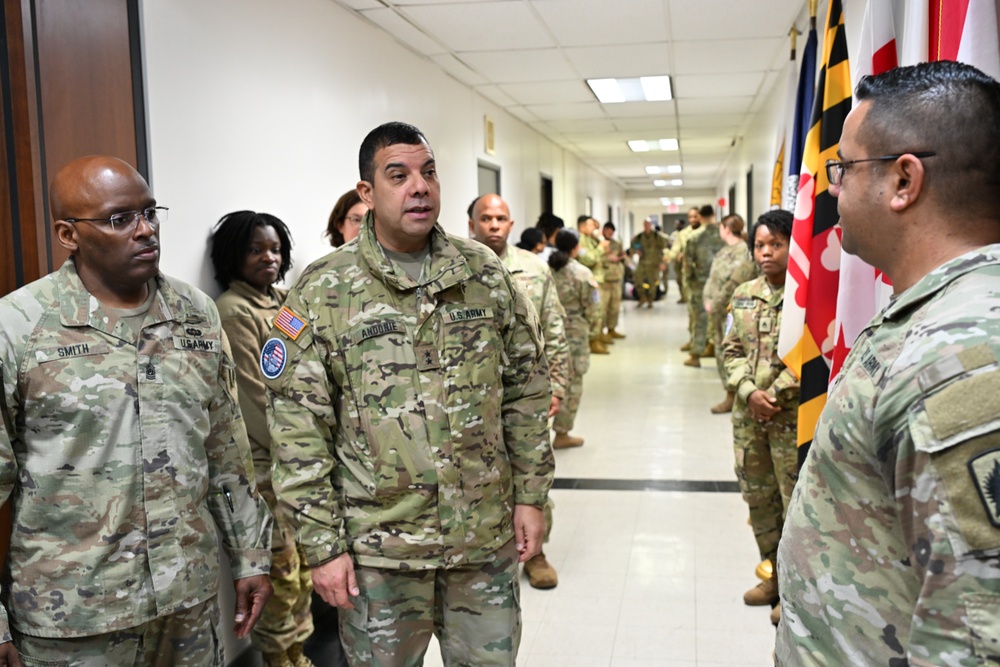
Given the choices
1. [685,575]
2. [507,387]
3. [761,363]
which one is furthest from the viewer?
[685,575]

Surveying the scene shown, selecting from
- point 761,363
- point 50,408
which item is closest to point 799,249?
point 761,363

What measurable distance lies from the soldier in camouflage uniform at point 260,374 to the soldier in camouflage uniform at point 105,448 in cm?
93

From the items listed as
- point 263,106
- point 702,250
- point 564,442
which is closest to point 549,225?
point 702,250

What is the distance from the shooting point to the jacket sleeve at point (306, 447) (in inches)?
70.9

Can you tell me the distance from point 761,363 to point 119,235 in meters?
2.14

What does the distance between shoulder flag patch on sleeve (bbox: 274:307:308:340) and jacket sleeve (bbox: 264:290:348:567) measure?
0.01 meters

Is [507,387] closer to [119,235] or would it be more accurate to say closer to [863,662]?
[119,235]

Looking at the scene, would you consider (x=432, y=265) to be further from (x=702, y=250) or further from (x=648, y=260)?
(x=648, y=260)

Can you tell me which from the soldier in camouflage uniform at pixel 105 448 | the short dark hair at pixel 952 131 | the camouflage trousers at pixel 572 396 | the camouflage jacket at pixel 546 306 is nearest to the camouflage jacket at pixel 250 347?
the soldier in camouflage uniform at pixel 105 448

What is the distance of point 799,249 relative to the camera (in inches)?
104

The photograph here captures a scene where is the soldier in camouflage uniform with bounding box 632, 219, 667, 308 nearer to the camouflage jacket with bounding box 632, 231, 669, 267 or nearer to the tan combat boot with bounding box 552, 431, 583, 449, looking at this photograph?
the camouflage jacket with bounding box 632, 231, 669, 267

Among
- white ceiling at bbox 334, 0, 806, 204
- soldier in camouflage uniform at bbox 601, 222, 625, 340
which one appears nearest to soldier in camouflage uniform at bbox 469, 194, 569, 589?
white ceiling at bbox 334, 0, 806, 204

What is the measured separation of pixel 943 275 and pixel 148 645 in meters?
1.65

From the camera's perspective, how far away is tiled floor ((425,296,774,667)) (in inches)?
115
